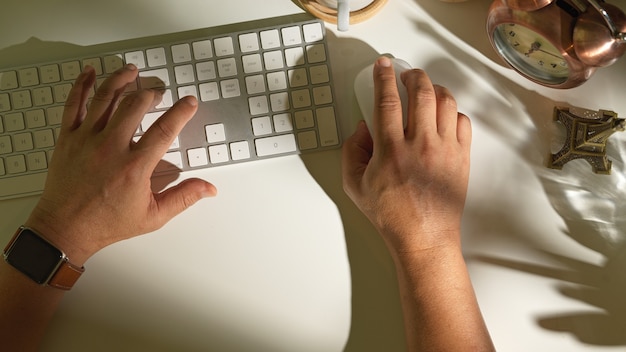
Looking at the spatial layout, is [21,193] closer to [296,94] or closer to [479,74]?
[296,94]

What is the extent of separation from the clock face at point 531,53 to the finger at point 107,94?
50cm

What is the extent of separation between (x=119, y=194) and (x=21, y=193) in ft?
0.53

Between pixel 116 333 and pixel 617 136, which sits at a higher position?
pixel 617 136

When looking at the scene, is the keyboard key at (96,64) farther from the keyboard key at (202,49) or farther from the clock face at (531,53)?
the clock face at (531,53)

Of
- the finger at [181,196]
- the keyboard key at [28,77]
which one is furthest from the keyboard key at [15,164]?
the finger at [181,196]

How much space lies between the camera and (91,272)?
2.19 ft

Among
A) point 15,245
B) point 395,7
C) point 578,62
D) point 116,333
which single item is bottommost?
point 116,333

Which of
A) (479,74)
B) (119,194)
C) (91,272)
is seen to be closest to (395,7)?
(479,74)

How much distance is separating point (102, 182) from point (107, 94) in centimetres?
12

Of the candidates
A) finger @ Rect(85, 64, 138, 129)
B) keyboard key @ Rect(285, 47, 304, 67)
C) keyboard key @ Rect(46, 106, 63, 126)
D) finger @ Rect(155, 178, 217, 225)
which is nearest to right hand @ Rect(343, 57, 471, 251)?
keyboard key @ Rect(285, 47, 304, 67)

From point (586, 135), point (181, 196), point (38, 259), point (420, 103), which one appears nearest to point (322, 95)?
point (420, 103)

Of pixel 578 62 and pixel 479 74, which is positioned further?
pixel 479 74

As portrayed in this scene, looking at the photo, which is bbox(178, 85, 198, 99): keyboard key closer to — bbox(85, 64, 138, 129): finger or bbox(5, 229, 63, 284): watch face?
bbox(85, 64, 138, 129): finger

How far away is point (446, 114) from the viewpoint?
0.63 meters
